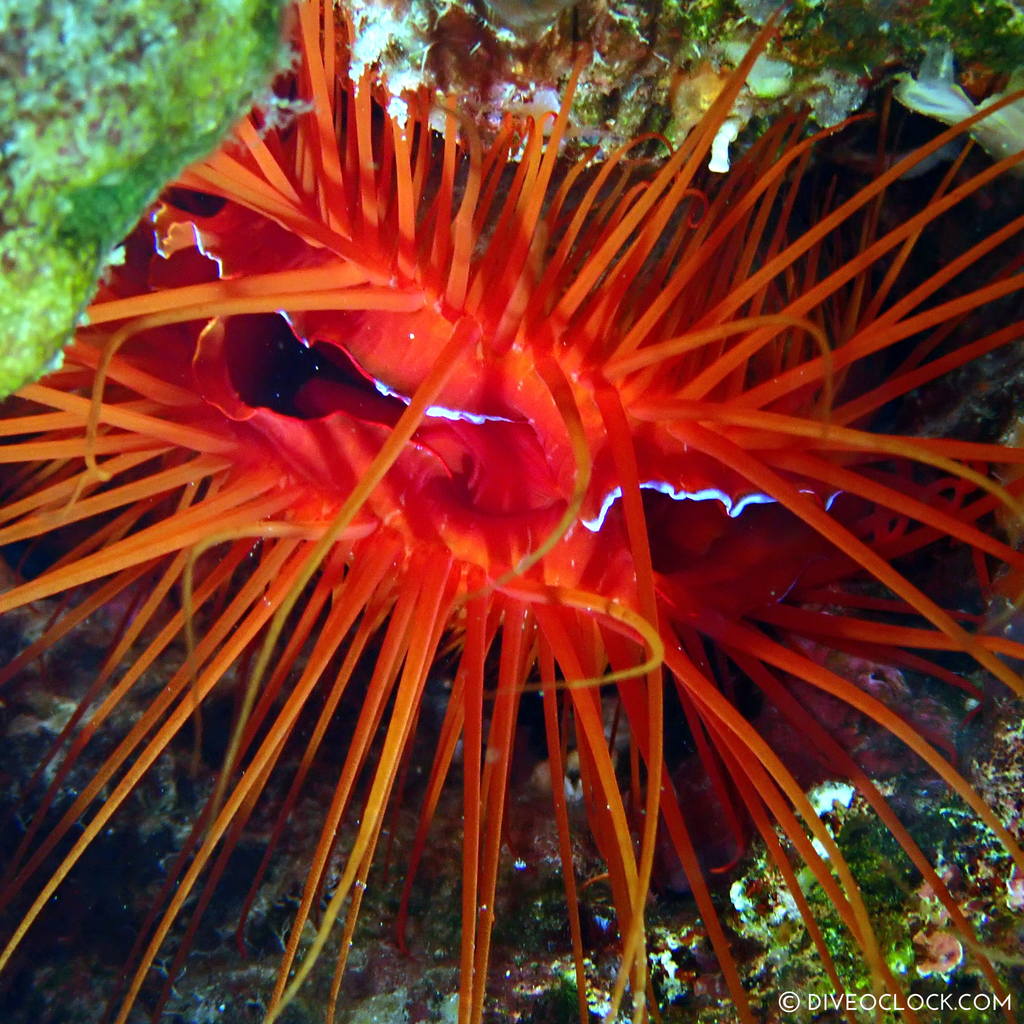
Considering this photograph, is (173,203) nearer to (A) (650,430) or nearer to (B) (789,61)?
(A) (650,430)

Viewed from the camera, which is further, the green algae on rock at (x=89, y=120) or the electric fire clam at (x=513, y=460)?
the electric fire clam at (x=513, y=460)

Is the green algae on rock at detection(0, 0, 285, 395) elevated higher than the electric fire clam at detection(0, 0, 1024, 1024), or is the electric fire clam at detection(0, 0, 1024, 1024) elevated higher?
the electric fire clam at detection(0, 0, 1024, 1024)

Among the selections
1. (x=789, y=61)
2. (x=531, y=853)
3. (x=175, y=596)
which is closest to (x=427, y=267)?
(x=789, y=61)

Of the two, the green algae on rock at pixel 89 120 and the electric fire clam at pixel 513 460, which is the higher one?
the electric fire clam at pixel 513 460

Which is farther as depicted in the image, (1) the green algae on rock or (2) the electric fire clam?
(2) the electric fire clam
